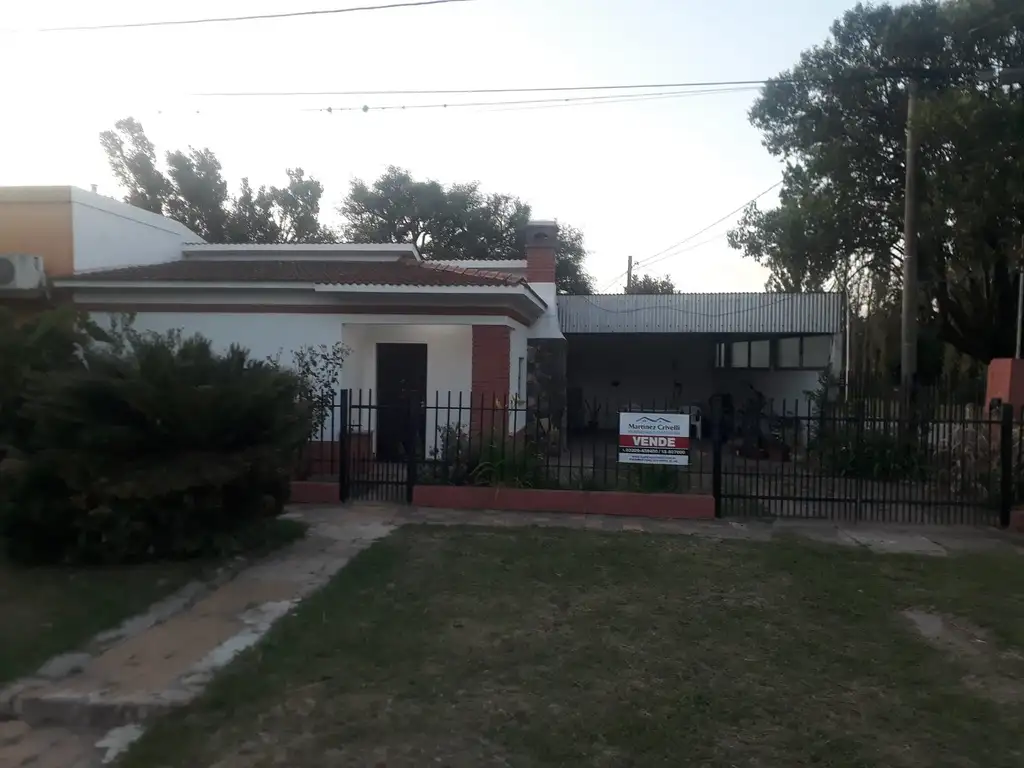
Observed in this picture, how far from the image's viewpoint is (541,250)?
20078mm

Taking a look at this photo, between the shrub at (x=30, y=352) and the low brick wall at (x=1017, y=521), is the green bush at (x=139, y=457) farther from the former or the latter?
the low brick wall at (x=1017, y=521)

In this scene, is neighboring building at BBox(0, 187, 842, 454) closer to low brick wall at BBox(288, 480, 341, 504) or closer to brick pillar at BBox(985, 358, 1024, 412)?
low brick wall at BBox(288, 480, 341, 504)

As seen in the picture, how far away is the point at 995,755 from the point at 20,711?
538 cm

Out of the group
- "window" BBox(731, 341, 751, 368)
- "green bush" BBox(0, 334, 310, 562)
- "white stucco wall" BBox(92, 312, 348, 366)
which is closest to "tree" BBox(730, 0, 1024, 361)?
"window" BBox(731, 341, 751, 368)

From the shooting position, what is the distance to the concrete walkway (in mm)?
5281

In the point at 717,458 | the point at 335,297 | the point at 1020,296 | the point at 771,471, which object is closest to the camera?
the point at 717,458

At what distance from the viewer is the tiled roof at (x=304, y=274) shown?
1480cm

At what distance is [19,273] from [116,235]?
8.99 feet

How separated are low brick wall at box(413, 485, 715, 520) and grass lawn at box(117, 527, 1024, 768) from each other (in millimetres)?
2417

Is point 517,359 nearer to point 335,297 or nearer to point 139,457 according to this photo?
point 335,297

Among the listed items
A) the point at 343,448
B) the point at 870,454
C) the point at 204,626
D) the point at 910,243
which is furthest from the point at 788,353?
the point at 204,626

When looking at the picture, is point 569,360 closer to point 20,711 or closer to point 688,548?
point 688,548

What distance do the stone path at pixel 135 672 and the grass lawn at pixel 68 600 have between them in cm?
16

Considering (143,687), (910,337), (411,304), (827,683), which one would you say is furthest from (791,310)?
(143,687)
